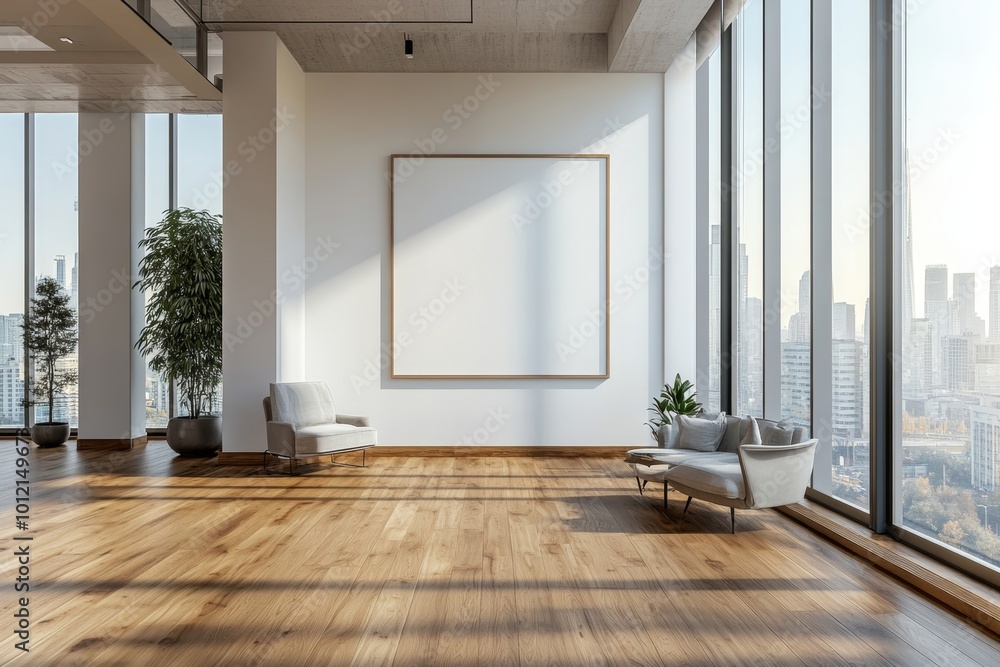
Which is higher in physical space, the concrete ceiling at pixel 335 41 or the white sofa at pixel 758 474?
the concrete ceiling at pixel 335 41

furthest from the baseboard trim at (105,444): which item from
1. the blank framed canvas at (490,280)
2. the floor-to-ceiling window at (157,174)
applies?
the blank framed canvas at (490,280)

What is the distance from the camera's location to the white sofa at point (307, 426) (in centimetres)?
618

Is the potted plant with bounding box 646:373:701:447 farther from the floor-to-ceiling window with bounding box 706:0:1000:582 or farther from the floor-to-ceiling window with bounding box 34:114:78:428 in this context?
the floor-to-ceiling window with bounding box 34:114:78:428

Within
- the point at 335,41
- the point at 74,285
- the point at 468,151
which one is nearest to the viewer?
the point at 335,41

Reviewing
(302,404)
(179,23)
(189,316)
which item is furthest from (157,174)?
(302,404)

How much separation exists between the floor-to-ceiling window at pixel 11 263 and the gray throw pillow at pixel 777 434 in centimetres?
Answer: 842

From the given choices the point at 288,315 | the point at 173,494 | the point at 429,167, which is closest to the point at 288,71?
the point at 429,167

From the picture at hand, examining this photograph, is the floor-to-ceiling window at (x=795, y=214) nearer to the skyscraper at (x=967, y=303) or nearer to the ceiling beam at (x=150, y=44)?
the skyscraper at (x=967, y=303)

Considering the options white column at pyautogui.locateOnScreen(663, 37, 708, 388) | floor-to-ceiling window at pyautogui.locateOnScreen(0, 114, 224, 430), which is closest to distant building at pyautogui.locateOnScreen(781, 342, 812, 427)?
white column at pyautogui.locateOnScreen(663, 37, 708, 388)

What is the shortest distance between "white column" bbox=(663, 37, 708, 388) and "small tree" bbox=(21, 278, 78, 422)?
687 cm

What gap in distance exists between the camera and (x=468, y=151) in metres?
7.54

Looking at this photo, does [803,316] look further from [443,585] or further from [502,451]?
[502,451]

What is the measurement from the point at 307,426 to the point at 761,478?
413 cm

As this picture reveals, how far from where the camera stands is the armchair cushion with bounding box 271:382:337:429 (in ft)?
21.0
